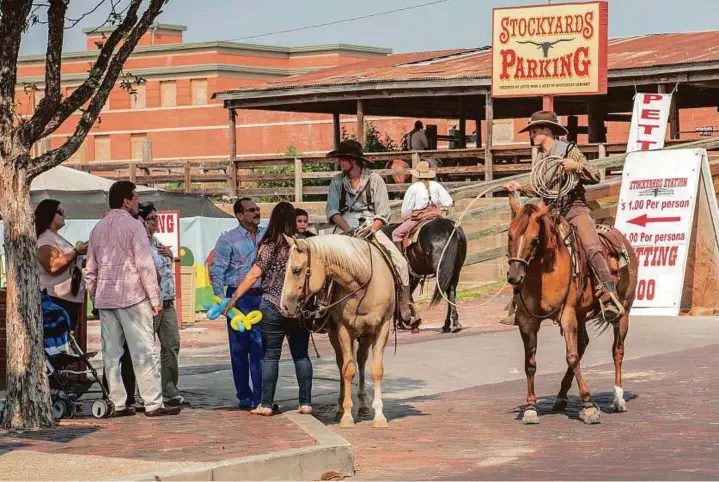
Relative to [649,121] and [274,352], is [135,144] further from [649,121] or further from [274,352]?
[274,352]

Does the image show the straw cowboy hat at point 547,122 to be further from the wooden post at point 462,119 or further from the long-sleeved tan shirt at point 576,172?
the wooden post at point 462,119

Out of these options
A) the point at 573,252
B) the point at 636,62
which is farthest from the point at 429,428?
the point at 636,62

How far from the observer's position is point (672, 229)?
22188 mm

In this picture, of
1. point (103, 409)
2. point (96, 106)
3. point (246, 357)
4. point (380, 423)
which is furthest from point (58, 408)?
point (380, 423)

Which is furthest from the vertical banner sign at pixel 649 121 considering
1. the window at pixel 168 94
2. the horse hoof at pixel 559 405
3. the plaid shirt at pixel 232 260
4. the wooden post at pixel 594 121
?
the window at pixel 168 94

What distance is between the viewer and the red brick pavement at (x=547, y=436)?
988 centimetres

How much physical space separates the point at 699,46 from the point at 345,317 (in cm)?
Result: 2619

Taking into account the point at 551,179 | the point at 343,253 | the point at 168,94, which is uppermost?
the point at 168,94

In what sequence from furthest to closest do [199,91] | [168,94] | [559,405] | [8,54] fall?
[168,94]
[199,91]
[559,405]
[8,54]

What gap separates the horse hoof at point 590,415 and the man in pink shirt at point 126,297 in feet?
11.7

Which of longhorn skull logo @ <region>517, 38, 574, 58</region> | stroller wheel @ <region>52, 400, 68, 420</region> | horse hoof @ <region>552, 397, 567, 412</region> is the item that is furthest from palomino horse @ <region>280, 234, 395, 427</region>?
longhorn skull logo @ <region>517, 38, 574, 58</region>

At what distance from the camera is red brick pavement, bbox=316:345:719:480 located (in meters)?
9.88

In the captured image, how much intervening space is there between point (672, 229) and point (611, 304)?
9640 millimetres

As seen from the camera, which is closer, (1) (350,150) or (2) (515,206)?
(2) (515,206)
